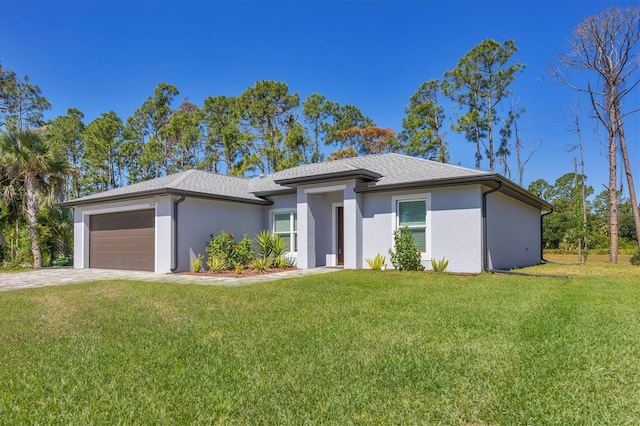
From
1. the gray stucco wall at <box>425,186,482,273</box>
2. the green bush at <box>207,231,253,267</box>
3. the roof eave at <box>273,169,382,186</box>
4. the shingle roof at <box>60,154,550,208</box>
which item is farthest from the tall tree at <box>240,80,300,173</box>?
the gray stucco wall at <box>425,186,482,273</box>

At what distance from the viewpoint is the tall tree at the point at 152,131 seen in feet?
101

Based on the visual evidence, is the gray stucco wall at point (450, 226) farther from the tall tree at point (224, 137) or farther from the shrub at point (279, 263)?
the tall tree at point (224, 137)

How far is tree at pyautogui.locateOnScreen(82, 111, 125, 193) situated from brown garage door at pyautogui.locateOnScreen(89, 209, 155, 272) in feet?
61.7

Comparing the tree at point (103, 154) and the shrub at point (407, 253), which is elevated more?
the tree at point (103, 154)

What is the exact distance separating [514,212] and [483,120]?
1686cm

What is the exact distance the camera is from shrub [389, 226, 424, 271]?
11.4 meters

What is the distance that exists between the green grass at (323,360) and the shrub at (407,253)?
14.3ft

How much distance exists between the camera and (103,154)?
1234 inches

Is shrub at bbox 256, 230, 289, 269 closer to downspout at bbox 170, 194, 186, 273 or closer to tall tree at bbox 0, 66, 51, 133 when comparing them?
downspout at bbox 170, 194, 186, 273

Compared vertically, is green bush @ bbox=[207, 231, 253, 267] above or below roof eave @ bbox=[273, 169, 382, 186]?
below

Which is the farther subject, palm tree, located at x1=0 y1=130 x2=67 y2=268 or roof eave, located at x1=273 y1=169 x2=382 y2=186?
palm tree, located at x1=0 y1=130 x2=67 y2=268

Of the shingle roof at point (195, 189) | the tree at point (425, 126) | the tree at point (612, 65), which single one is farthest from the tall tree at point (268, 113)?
the tree at point (612, 65)

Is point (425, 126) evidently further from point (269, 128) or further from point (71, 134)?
point (71, 134)

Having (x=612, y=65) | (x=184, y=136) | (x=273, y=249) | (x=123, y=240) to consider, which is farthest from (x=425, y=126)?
(x=123, y=240)
